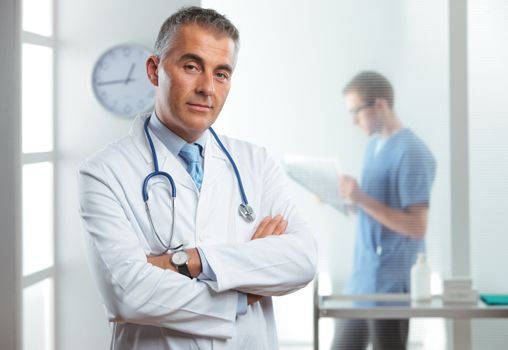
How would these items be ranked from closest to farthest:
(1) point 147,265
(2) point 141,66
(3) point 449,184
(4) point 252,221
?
(1) point 147,265 < (4) point 252,221 < (3) point 449,184 < (2) point 141,66

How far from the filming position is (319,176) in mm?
3203

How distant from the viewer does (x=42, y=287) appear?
337 cm

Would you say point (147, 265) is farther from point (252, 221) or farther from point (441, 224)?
point (441, 224)

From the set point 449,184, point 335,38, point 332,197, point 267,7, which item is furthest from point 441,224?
point 267,7

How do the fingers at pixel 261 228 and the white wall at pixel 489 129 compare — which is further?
the white wall at pixel 489 129

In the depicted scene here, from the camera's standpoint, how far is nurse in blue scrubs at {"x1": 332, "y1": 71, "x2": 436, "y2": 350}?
124 inches

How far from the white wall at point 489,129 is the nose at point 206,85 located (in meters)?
1.72

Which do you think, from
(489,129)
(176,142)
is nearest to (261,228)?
(176,142)


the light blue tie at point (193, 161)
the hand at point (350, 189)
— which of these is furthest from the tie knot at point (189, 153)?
the hand at point (350, 189)

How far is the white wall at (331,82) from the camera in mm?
3158

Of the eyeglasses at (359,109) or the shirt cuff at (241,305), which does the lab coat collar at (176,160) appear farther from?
the eyeglasses at (359,109)

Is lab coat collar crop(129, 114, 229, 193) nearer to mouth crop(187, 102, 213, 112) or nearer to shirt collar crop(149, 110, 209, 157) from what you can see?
shirt collar crop(149, 110, 209, 157)

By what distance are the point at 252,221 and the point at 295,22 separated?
5.06 feet

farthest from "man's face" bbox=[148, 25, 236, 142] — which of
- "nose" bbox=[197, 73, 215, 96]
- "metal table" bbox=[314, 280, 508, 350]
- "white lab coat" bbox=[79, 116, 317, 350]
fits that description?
"metal table" bbox=[314, 280, 508, 350]
